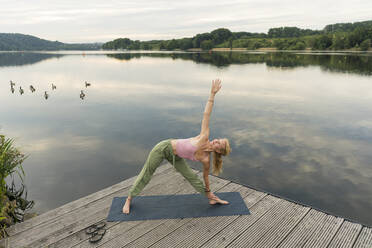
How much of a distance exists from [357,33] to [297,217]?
121 meters

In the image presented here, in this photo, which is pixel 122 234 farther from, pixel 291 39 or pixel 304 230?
pixel 291 39

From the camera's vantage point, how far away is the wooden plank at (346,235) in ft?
14.6

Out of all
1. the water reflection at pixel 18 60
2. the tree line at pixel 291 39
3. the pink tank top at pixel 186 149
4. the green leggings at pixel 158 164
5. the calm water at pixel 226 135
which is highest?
the tree line at pixel 291 39

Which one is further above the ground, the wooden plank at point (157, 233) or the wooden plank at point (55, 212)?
the wooden plank at point (55, 212)

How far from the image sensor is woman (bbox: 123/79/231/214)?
485cm

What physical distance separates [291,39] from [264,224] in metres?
144

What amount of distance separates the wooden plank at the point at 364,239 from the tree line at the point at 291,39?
116m

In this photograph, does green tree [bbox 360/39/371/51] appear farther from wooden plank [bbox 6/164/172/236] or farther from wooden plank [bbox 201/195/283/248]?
wooden plank [bbox 6/164/172/236]

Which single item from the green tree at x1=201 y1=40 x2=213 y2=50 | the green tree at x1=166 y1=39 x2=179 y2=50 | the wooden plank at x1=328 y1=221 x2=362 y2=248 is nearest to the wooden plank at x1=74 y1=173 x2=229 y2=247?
the wooden plank at x1=328 y1=221 x2=362 y2=248

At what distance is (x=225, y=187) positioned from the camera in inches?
257

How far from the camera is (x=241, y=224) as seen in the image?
5008 mm

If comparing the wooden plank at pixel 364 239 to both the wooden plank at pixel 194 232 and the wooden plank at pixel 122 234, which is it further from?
the wooden plank at pixel 122 234

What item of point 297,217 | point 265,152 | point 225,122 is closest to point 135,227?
point 297,217

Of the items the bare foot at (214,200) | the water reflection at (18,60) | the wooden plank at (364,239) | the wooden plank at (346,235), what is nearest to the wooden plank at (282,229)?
the wooden plank at (346,235)
